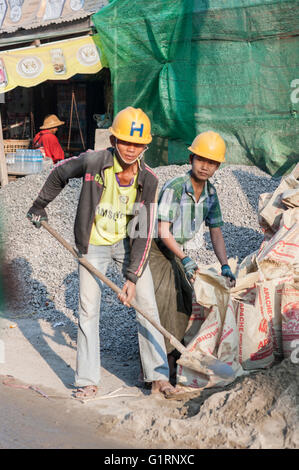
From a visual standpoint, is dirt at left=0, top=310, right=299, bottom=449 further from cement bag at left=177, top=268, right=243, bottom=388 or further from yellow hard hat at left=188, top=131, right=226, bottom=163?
yellow hard hat at left=188, top=131, right=226, bottom=163

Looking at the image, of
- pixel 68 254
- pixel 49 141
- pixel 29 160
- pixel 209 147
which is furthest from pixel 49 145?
pixel 209 147

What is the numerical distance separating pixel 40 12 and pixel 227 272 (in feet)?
32.9

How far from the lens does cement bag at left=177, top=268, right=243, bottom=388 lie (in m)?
4.13

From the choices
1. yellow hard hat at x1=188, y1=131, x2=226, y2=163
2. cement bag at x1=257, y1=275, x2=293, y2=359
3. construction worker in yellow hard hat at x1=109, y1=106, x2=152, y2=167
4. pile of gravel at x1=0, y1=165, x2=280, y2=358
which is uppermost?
construction worker in yellow hard hat at x1=109, y1=106, x2=152, y2=167

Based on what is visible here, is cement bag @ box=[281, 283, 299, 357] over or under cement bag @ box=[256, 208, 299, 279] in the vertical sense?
under

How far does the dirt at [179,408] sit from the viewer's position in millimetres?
3430

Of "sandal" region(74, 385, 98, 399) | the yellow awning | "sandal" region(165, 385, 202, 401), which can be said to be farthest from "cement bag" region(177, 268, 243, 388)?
the yellow awning

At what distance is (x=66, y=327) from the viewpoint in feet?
19.2

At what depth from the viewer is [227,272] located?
4465 mm

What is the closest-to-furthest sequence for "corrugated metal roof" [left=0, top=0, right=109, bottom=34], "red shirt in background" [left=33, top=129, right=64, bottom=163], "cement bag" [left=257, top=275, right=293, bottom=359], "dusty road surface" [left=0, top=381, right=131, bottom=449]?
"dusty road surface" [left=0, top=381, right=131, bottom=449] < "cement bag" [left=257, top=275, right=293, bottom=359] < "corrugated metal roof" [left=0, top=0, right=109, bottom=34] < "red shirt in background" [left=33, top=129, right=64, bottom=163]

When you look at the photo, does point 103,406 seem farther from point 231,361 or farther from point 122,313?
point 122,313

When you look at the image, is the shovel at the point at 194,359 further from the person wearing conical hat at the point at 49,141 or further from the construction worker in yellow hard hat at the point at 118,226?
the person wearing conical hat at the point at 49,141

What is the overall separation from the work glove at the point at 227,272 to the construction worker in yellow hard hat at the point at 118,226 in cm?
57
